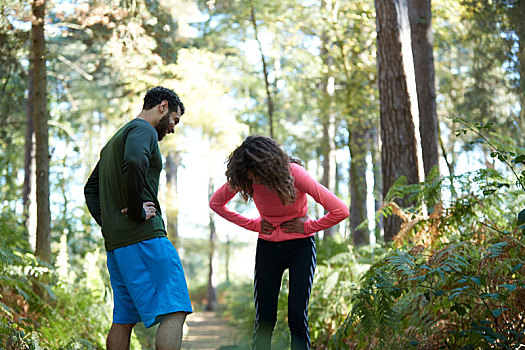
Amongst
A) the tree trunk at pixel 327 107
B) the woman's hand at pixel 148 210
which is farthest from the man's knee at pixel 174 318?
the tree trunk at pixel 327 107

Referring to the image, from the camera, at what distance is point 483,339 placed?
358 cm

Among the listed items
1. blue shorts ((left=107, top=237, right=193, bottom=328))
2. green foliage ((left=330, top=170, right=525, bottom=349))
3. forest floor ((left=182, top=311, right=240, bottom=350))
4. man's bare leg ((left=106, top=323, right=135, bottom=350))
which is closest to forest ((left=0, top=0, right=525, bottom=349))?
green foliage ((left=330, top=170, right=525, bottom=349))

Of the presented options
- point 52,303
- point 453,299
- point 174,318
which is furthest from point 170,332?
point 52,303

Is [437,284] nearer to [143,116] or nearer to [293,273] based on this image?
[293,273]

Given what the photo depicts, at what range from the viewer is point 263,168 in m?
4.29

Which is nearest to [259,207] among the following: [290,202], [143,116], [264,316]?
[290,202]

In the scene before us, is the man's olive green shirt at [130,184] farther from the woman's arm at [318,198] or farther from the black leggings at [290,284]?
the woman's arm at [318,198]

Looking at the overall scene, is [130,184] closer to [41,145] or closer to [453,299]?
[453,299]

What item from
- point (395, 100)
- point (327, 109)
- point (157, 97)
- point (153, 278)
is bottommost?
point (153, 278)

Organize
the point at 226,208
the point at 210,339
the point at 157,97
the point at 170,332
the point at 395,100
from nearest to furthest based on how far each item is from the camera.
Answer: the point at 170,332, the point at 157,97, the point at 226,208, the point at 395,100, the point at 210,339

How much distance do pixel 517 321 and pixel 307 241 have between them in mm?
1677

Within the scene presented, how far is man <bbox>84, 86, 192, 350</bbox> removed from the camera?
361 centimetres

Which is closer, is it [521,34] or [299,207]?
[299,207]

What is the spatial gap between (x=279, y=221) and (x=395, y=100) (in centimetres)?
362
